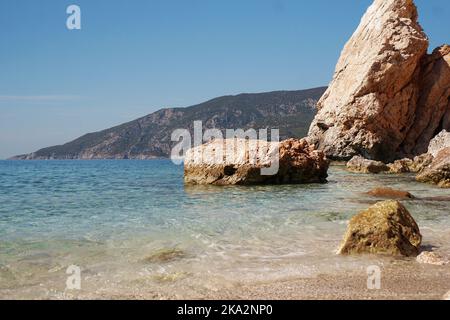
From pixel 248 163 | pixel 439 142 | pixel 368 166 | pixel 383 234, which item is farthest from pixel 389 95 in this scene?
pixel 383 234

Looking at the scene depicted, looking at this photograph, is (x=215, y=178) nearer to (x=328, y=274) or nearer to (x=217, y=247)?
(x=217, y=247)

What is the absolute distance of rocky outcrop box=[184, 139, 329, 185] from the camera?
2055 centimetres

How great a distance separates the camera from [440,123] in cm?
4706

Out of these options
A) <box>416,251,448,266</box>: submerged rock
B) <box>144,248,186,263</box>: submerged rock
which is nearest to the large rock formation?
<box>416,251,448,266</box>: submerged rock

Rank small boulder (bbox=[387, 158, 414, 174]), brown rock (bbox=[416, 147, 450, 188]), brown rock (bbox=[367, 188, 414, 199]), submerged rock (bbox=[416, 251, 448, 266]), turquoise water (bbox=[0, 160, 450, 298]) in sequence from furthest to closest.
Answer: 1. small boulder (bbox=[387, 158, 414, 174])
2. brown rock (bbox=[416, 147, 450, 188])
3. brown rock (bbox=[367, 188, 414, 199])
4. submerged rock (bbox=[416, 251, 448, 266])
5. turquoise water (bbox=[0, 160, 450, 298])

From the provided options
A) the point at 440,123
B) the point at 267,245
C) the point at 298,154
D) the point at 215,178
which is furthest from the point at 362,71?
the point at 267,245

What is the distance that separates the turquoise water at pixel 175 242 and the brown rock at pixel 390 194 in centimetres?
106

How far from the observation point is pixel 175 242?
8.28m

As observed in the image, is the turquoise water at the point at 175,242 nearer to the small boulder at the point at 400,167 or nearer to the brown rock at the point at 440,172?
the brown rock at the point at 440,172

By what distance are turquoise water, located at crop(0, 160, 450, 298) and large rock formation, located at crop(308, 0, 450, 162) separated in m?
31.5

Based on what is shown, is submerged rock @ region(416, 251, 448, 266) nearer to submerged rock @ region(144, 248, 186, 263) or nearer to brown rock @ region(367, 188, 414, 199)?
submerged rock @ region(144, 248, 186, 263)

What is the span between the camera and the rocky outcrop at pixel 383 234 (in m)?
7.04

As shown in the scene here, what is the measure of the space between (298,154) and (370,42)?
3062cm

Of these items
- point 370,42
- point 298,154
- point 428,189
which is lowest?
point 428,189
